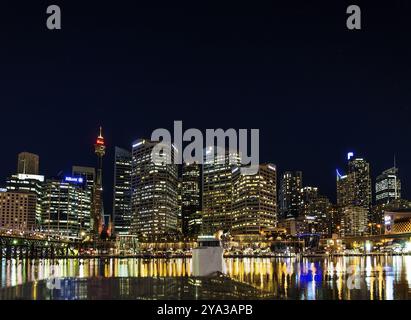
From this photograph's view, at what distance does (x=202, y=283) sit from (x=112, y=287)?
5.06 m

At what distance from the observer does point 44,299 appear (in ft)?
76.9
